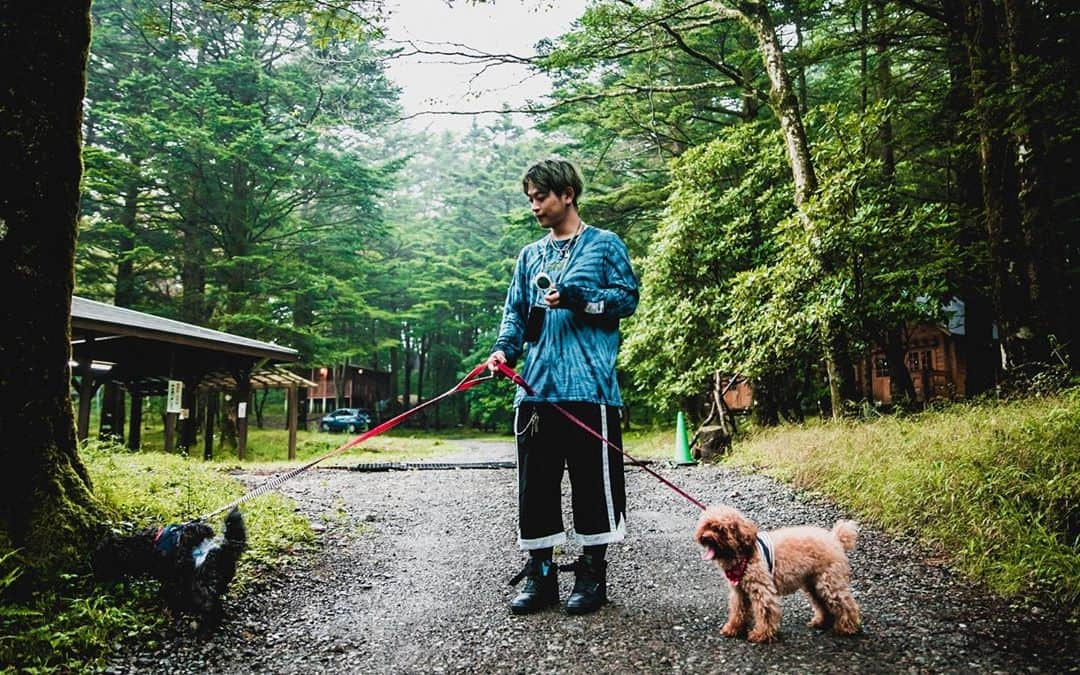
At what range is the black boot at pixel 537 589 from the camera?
2.67 metres

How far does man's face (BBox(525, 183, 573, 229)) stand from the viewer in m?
2.74

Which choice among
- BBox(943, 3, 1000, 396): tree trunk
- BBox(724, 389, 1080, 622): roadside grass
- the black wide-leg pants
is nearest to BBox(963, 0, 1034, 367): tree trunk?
BBox(943, 3, 1000, 396): tree trunk

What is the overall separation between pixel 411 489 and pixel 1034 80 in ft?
20.9

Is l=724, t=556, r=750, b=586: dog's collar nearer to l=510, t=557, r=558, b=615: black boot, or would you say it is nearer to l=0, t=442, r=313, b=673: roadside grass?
l=510, t=557, r=558, b=615: black boot

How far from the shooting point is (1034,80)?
13.0ft

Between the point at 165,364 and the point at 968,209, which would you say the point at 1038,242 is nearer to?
the point at 968,209

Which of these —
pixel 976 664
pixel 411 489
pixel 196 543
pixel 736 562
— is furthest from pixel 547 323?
pixel 411 489

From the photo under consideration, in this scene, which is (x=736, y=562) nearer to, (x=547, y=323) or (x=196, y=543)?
(x=547, y=323)

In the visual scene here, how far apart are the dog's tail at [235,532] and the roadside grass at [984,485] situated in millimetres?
3373

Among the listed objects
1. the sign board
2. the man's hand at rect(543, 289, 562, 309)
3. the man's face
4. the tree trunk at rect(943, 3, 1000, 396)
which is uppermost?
the tree trunk at rect(943, 3, 1000, 396)

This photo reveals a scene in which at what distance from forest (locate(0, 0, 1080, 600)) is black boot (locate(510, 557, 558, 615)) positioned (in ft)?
6.64

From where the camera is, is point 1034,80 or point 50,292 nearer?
point 50,292

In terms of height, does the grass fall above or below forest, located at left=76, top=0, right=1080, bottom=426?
below

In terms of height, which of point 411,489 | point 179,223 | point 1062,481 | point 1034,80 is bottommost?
point 411,489
